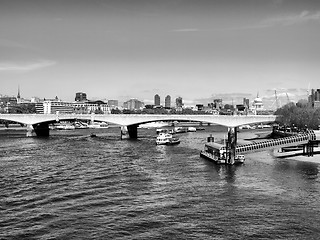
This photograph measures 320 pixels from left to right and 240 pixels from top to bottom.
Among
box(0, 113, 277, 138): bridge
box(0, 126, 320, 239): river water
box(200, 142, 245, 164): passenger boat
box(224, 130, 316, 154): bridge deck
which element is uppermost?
box(0, 113, 277, 138): bridge

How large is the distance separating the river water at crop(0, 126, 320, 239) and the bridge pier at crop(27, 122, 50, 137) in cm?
6427

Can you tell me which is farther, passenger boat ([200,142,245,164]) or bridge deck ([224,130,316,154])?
bridge deck ([224,130,316,154])

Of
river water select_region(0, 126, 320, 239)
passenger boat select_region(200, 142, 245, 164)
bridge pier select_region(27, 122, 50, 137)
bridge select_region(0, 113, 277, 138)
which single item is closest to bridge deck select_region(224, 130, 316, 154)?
passenger boat select_region(200, 142, 245, 164)

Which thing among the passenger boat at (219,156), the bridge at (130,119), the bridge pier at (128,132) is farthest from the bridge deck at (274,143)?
the bridge pier at (128,132)

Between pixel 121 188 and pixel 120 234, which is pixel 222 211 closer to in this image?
pixel 120 234

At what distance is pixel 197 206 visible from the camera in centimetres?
3700

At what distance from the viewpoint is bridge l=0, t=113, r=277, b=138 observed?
10788 cm

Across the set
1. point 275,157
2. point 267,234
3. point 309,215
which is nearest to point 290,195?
point 309,215

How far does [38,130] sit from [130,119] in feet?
96.1

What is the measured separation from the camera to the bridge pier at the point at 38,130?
414ft

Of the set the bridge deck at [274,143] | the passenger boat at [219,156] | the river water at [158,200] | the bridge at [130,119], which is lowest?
the river water at [158,200]

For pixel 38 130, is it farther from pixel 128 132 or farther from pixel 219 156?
pixel 219 156

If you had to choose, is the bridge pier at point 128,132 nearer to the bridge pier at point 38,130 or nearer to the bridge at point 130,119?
the bridge at point 130,119

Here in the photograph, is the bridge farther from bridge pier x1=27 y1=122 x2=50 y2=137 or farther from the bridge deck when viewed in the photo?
the bridge deck
